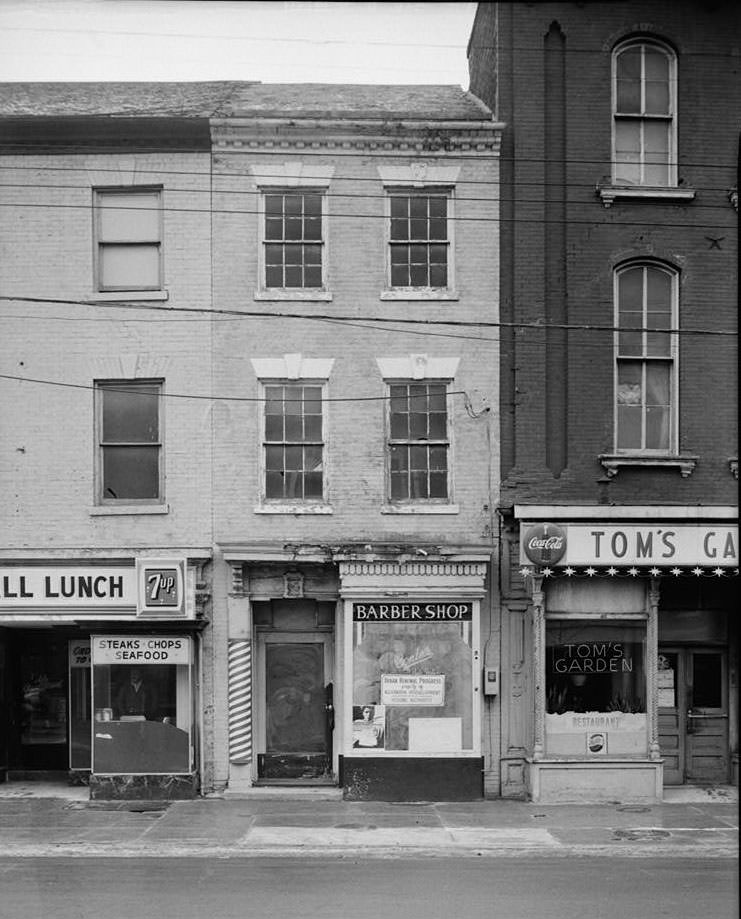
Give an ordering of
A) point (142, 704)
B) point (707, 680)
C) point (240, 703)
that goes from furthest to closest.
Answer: point (707, 680)
point (240, 703)
point (142, 704)

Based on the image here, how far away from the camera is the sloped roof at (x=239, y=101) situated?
16.3 metres

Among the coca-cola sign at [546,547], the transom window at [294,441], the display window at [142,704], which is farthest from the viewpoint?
the transom window at [294,441]

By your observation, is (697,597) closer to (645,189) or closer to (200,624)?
(645,189)

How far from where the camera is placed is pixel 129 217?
16.4 metres

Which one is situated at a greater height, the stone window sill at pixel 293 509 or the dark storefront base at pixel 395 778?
the stone window sill at pixel 293 509

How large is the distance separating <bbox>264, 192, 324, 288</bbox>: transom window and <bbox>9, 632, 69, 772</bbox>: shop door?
668 cm

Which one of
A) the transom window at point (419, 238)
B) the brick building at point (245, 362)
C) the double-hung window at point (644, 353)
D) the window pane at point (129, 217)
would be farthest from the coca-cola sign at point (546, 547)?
the window pane at point (129, 217)

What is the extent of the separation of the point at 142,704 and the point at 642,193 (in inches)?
403

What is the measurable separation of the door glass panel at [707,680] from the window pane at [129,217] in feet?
33.8

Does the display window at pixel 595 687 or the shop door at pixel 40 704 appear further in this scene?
the shop door at pixel 40 704

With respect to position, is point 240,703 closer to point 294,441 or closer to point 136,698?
point 136,698

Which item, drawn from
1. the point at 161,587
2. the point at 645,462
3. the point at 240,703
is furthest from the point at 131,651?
the point at 645,462

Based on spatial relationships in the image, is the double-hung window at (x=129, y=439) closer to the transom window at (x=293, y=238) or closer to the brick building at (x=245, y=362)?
the brick building at (x=245, y=362)

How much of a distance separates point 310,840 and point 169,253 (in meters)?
8.40
